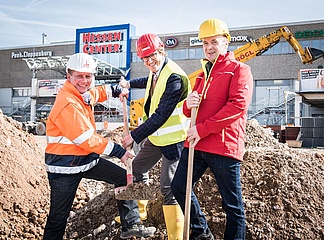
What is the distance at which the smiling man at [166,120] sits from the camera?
11.3 feet

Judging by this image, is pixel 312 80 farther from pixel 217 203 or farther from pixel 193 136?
pixel 193 136

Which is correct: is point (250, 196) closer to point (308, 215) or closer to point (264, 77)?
point (308, 215)

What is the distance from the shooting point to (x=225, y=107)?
2893 mm

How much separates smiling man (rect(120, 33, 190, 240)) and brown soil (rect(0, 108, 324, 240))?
0.55 meters

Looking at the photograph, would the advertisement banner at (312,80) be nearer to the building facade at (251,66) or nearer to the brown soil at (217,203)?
the building facade at (251,66)

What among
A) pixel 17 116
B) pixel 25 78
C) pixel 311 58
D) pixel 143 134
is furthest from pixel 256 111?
pixel 143 134

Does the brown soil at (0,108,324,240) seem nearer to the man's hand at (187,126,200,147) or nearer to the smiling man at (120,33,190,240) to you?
the smiling man at (120,33,190,240)

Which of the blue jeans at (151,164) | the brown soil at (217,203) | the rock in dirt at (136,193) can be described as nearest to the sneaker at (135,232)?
the brown soil at (217,203)

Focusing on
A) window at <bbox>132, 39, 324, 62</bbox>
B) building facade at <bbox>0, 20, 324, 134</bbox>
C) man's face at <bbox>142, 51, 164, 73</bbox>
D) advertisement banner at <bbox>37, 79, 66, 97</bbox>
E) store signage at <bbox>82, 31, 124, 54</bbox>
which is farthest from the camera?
store signage at <bbox>82, 31, 124, 54</bbox>

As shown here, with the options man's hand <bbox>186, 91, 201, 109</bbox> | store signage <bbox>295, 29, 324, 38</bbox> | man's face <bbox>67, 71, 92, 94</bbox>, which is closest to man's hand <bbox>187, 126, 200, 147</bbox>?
man's hand <bbox>186, 91, 201, 109</bbox>

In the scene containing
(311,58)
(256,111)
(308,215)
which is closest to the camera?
(308,215)

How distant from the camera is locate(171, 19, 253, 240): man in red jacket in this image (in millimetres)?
2920

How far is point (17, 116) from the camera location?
37875mm

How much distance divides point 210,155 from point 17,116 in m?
37.8
